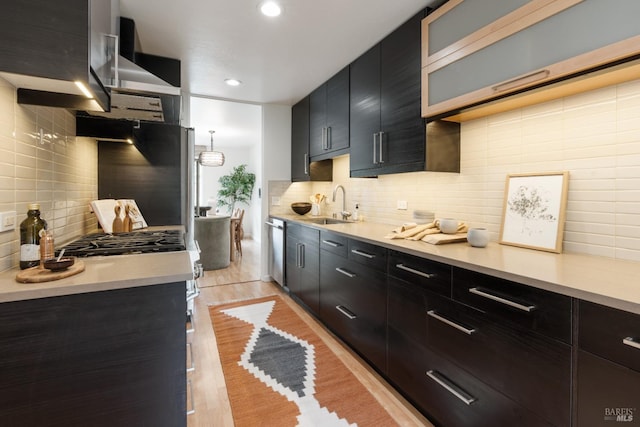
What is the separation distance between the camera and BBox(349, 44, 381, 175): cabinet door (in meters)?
2.49

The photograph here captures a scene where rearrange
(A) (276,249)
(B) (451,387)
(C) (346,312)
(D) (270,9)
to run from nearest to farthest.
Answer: (B) (451,387) → (D) (270,9) → (C) (346,312) → (A) (276,249)

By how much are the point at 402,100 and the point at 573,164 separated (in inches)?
43.4

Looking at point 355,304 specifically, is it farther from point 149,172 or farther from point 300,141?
point 300,141

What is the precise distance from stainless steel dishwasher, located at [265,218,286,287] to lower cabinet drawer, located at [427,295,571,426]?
238 cm

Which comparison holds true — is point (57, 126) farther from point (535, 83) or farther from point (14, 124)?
point (535, 83)

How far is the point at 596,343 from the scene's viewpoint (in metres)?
0.92

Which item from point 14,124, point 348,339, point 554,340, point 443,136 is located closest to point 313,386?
point 348,339

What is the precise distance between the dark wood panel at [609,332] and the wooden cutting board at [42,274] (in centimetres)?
175

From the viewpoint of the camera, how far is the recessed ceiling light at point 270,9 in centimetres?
197

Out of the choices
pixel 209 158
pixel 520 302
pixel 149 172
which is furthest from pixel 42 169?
pixel 209 158

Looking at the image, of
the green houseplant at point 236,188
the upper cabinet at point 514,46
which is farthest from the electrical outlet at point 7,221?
the green houseplant at point 236,188

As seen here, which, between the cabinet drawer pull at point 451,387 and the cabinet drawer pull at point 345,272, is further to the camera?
the cabinet drawer pull at point 345,272

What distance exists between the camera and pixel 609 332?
89cm

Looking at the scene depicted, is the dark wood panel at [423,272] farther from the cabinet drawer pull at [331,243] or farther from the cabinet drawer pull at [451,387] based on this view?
the cabinet drawer pull at [331,243]
